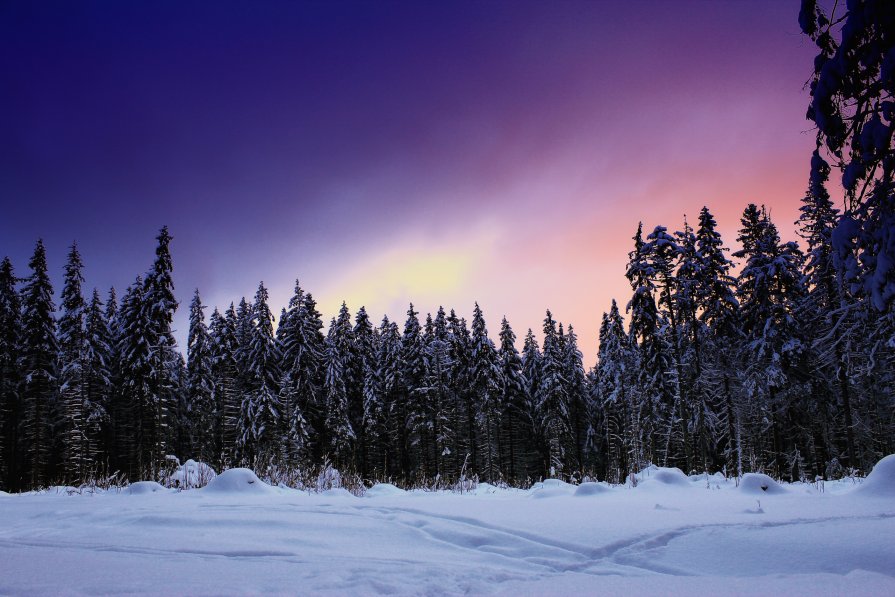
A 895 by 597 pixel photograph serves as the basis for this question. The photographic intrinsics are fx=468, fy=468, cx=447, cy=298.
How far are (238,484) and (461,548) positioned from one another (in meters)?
5.54

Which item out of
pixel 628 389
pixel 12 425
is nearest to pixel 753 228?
pixel 628 389

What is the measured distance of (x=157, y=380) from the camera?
97.5 feet

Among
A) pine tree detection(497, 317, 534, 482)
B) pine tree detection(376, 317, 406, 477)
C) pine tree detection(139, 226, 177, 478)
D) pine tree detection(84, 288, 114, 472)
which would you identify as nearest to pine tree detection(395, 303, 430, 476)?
pine tree detection(376, 317, 406, 477)

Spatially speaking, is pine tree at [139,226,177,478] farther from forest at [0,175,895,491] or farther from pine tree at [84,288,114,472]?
pine tree at [84,288,114,472]

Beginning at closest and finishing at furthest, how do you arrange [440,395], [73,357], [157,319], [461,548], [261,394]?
[461,548]
[157,319]
[73,357]
[261,394]
[440,395]

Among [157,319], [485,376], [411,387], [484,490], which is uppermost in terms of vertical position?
[157,319]

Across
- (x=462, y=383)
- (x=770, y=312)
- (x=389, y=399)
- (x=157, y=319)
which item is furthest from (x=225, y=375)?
(x=770, y=312)

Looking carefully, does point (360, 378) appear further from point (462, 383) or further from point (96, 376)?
point (96, 376)

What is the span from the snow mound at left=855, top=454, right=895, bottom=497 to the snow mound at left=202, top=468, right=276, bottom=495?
8.39m

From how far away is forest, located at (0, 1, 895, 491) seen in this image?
24531 millimetres

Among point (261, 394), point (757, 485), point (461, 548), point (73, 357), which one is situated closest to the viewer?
point (461, 548)

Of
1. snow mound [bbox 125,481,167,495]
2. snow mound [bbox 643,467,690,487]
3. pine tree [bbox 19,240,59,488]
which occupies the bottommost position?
snow mound [bbox 643,467,690,487]

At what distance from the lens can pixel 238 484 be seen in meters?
7.77

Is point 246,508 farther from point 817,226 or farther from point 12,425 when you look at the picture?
point 12,425
